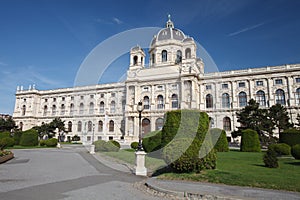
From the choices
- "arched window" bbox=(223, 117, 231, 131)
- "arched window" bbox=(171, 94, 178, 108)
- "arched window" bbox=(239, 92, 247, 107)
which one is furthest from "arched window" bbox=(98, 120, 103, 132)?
"arched window" bbox=(239, 92, 247, 107)

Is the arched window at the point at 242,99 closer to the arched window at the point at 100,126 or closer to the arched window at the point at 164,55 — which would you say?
the arched window at the point at 164,55

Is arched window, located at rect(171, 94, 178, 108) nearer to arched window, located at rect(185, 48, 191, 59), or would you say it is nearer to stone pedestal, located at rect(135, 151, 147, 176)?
arched window, located at rect(185, 48, 191, 59)

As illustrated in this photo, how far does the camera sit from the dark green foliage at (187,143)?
→ 344 inches

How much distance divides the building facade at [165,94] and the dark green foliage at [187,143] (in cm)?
3549

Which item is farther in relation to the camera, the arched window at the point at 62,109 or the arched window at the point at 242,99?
the arched window at the point at 62,109

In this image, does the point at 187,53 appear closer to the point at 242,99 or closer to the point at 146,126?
the point at 242,99

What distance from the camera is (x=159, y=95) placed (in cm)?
5169

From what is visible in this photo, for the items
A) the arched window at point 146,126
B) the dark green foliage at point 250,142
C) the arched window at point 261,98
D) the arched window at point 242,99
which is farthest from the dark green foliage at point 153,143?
the arched window at point 261,98

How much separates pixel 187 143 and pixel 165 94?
4178 cm

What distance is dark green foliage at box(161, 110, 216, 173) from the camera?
344 inches

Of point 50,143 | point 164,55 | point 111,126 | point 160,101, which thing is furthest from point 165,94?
point 50,143

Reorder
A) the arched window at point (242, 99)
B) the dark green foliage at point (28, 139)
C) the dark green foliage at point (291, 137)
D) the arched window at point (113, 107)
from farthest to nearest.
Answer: the arched window at point (113, 107) < the arched window at point (242, 99) < the dark green foliage at point (28, 139) < the dark green foliage at point (291, 137)

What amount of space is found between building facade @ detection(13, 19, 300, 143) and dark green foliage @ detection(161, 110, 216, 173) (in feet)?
116

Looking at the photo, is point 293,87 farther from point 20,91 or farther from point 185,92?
point 20,91
